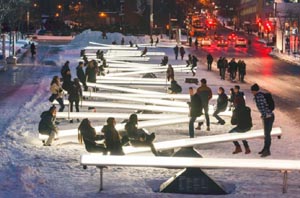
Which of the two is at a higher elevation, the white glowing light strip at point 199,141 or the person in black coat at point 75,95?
the person in black coat at point 75,95

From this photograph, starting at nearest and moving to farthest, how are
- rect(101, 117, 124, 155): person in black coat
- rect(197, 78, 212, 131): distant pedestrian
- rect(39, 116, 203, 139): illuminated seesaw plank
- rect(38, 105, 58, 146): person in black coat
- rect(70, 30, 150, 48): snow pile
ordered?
rect(101, 117, 124, 155): person in black coat
rect(38, 105, 58, 146): person in black coat
rect(39, 116, 203, 139): illuminated seesaw plank
rect(197, 78, 212, 131): distant pedestrian
rect(70, 30, 150, 48): snow pile

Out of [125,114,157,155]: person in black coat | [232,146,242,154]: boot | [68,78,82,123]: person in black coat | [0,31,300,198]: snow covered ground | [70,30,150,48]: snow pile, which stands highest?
[70,30,150,48]: snow pile

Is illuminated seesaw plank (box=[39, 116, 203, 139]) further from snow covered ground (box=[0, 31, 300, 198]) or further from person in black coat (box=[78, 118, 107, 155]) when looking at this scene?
person in black coat (box=[78, 118, 107, 155])

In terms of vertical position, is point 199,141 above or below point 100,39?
below

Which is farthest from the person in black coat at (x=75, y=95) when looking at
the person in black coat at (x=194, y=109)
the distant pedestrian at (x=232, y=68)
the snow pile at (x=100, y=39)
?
the snow pile at (x=100, y=39)

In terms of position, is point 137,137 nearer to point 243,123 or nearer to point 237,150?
point 237,150

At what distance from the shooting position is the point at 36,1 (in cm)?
14238

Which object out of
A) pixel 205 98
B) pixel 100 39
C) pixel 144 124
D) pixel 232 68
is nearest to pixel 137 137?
pixel 144 124

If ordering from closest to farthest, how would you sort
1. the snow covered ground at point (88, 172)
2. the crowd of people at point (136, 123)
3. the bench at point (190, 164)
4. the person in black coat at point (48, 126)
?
the bench at point (190, 164) → the snow covered ground at point (88, 172) → the crowd of people at point (136, 123) → the person in black coat at point (48, 126)

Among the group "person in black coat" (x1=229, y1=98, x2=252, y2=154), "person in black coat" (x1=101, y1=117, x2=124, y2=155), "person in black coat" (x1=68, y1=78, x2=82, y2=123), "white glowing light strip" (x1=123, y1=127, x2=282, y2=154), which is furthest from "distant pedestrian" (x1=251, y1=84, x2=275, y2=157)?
"person in black coat" (x1=68, y1=78, x2=82, y2=123)

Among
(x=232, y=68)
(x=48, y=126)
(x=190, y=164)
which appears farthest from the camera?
(x=232, y=68)

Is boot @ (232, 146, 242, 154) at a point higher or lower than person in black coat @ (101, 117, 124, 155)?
lower

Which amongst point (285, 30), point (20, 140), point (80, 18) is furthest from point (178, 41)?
point (20, 140)

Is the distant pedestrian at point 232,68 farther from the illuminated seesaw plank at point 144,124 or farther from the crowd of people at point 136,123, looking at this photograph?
the illuminated seesaw plank at point 144,124
